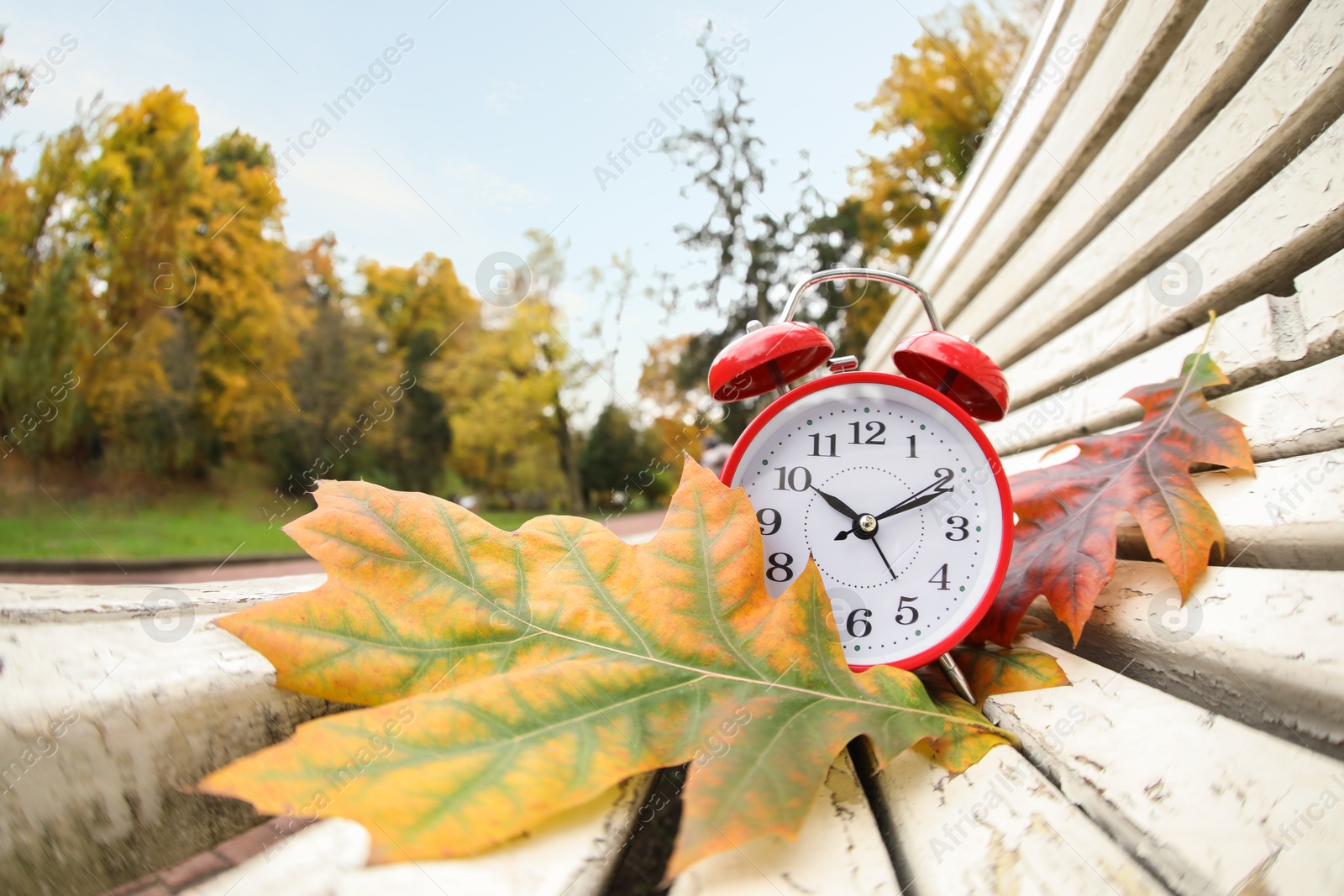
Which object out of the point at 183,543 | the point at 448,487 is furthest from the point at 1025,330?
the point at 448,487

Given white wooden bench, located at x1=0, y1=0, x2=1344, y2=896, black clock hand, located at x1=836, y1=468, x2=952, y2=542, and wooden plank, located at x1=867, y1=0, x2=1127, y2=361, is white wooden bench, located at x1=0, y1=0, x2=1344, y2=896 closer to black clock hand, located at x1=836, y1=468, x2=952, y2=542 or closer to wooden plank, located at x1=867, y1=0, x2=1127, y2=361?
black clock hand, located at x1=836, y1=468, x2=952, y2=542

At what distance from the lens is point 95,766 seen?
60 cm

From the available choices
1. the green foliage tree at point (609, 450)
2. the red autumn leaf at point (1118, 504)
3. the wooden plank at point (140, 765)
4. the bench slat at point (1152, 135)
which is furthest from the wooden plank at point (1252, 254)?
the green foliage tree at point (609, 450)

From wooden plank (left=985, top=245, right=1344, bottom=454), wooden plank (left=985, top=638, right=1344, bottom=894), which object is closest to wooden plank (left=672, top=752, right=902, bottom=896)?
wooden plank (left=985, top=638, right=1344, bottom=894)

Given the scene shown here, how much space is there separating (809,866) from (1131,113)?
2.31m

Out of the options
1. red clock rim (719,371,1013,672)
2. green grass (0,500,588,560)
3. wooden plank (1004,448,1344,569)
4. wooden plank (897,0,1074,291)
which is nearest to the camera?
wooden plank (1004,448,1344,569)

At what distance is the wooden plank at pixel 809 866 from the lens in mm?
505

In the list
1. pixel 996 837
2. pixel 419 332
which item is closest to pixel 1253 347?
pixel 996 837

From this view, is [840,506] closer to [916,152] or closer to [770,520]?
[770,520]

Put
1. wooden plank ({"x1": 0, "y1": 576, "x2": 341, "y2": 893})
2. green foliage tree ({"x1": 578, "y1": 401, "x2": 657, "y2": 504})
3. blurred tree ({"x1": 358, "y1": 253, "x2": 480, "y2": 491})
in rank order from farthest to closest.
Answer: green foliage tree ({"x1": 578, "y1": 401, "x2": 657, "y2": 504})
blurred tree ({"x1": 358, "y1": 253, "x2": 480, "y2": 491})
wooden plank ({"x1": 0, "y1": 576, "x2": 341, "y2": 893})

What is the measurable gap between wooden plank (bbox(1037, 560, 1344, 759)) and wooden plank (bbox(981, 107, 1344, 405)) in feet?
1.94

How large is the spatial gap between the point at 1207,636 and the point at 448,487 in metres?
17.7

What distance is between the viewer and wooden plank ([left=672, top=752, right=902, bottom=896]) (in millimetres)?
505

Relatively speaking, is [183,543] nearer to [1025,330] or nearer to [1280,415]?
[1025,330]
